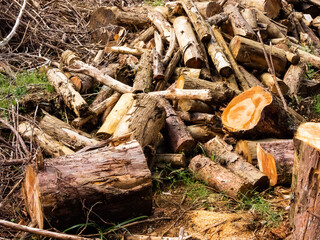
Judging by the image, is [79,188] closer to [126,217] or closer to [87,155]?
[87,155]

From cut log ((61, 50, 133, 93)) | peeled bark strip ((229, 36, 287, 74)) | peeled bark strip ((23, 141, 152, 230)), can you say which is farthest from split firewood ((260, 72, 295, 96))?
peeled bark strip ((23, 141, 152, 230))

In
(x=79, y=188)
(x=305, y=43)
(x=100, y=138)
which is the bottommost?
(x=305, y=43)

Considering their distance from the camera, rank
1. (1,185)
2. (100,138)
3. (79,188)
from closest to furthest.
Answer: (79,188), (1,185), (100,138)

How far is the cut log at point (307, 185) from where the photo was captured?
108 inches

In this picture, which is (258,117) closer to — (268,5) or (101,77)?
(101,77)

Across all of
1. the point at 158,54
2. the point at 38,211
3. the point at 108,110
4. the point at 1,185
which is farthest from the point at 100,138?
the point at 158,54

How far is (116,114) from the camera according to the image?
479cm

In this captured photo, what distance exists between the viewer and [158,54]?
591cm

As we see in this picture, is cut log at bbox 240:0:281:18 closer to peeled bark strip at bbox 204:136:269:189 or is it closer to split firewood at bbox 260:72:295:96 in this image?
split firewood at bbox 260:72:295:96

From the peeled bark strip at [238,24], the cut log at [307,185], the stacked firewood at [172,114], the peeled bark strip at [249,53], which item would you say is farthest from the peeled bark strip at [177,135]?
the peeled bark strip at [238,24]

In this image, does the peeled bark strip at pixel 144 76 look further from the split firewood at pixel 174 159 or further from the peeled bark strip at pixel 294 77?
the peeled bark strip at pixel 294 77

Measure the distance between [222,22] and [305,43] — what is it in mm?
2169

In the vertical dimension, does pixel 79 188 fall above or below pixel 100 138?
above

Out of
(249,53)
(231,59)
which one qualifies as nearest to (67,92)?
(231,59)
